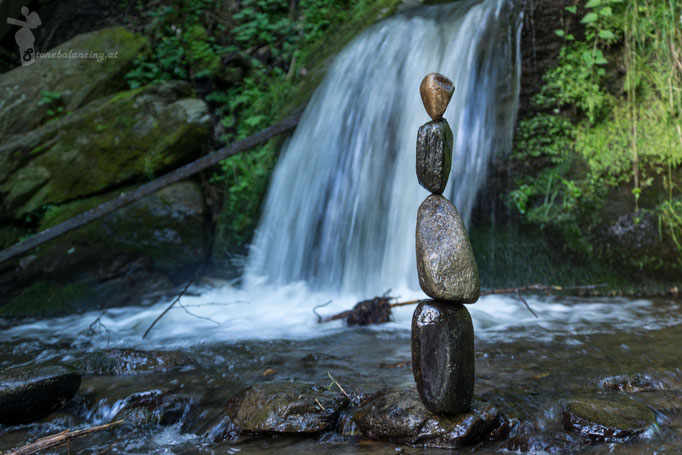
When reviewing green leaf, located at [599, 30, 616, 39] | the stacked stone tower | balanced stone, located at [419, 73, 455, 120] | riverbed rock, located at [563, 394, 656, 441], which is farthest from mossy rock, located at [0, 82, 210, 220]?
riverbed rock, located at [563, 394, 656, 441]

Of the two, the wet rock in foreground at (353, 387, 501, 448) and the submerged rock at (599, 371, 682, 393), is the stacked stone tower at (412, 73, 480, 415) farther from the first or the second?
the submerged rock at (599, 371, 682, 393)

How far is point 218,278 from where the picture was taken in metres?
7.42

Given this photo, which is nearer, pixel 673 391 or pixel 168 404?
pixel 673 391

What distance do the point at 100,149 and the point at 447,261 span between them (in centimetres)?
688

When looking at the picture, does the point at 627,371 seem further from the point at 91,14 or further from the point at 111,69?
the point at 91,14

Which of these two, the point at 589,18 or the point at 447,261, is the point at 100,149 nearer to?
the point at 589,18

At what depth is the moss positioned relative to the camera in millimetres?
6754

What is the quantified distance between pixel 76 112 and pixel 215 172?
2.30m

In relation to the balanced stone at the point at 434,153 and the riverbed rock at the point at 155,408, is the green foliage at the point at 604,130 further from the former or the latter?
the riverbed rock at the point at 155,408

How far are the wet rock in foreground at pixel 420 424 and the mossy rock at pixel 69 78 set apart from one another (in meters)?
8.01

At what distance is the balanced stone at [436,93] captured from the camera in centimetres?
252

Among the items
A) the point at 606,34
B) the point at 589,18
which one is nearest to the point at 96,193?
the point at 589,18

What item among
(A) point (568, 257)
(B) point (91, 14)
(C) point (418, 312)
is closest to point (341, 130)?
(A) point (568, 257)

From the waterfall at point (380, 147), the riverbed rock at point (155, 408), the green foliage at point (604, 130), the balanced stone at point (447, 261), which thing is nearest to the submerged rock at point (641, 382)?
the balanced stone at point (447, 261)
